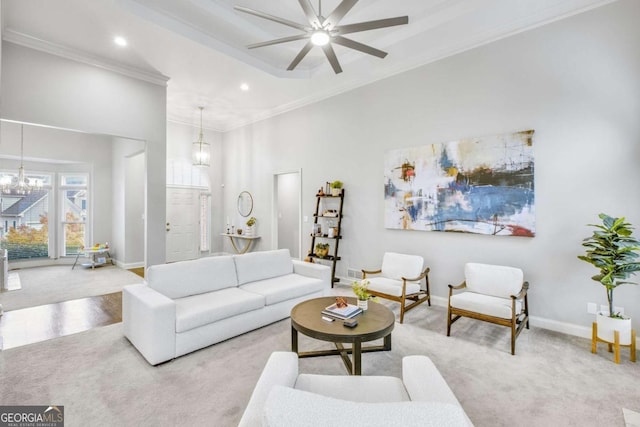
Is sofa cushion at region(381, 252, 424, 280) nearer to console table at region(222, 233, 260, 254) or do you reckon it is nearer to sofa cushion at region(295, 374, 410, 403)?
sofa cushion at region(295, 374, 410, 403)

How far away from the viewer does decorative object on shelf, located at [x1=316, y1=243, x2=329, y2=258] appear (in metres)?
5.64

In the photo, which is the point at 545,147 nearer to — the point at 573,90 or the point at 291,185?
the point at 573,90

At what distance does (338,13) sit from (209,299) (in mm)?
3116

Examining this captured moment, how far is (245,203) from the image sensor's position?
775 centimetres

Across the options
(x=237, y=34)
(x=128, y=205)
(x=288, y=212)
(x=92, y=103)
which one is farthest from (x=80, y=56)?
(x=288, y=212)

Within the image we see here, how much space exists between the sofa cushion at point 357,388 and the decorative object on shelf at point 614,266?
2.63 metres

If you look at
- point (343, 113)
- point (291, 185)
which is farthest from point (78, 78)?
point (291, 185)

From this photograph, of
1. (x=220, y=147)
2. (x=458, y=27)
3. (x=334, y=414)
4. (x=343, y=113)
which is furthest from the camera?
(x=220, y=147)

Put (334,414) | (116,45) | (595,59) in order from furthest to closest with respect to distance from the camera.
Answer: (116,45) < (595,59) < (334,414)

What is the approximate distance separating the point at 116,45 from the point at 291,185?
501 cm

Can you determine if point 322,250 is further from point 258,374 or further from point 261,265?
point 258,374

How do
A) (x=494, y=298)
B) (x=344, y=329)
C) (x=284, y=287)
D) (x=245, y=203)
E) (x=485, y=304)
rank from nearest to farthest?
(x=344, y=329) → (x=485, y=304) → (x=494, y=298) → (x=284, y=287) → (x=245, y=203)

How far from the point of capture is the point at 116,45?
419cm

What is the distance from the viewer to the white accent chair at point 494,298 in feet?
10.1
